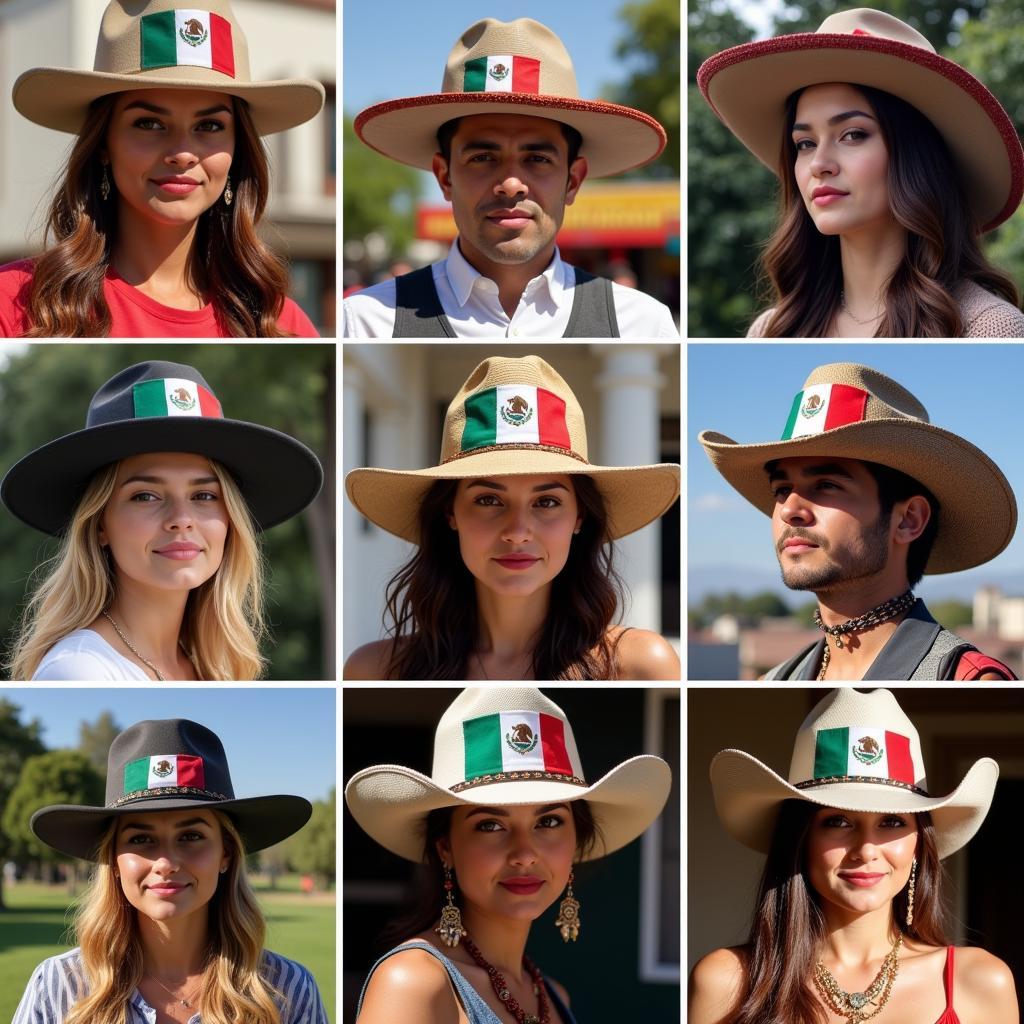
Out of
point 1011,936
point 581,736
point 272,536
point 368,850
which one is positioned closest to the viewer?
point 1011,936

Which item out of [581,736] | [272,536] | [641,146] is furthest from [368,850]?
[272,536]

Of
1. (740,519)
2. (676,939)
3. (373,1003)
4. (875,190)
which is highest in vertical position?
(875,190)

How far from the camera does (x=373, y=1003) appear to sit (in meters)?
3.94

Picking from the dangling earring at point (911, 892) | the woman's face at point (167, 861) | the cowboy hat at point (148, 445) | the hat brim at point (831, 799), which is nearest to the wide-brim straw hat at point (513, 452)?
the cowboy hat at point (148, 445)

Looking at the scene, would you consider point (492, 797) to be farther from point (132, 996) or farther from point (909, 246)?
point (909, 246)

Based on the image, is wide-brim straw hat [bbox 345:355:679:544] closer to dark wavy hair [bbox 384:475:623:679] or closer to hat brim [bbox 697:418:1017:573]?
dark wavy hair [bbox 384:475:623:679]

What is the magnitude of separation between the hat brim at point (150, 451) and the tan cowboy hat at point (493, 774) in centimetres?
81

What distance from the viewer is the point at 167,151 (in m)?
4.19

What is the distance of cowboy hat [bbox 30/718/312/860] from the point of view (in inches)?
171

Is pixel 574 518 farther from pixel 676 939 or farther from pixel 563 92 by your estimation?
pixel 676 939

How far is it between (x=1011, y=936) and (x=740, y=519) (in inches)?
252

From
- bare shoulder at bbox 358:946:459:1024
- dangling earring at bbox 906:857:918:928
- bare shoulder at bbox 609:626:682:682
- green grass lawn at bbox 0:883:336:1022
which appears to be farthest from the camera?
green grass lawn at bbox 0:883:336:1022

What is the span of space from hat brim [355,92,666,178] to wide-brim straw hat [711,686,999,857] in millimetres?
1655

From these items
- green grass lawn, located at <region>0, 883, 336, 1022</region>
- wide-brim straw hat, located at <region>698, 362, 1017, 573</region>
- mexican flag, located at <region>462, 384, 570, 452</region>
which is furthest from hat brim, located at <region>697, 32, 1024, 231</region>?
green grass lawn, located at <region>0, 883, 336, 1022</region>
